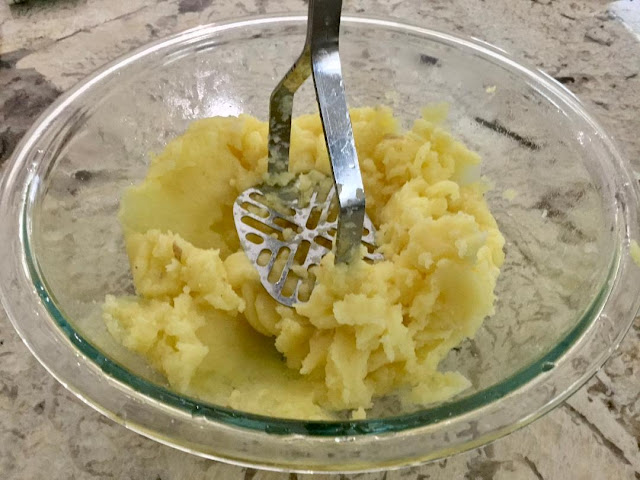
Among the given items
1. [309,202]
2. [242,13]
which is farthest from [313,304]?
[242,13]

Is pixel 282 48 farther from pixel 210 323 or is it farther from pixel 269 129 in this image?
pixel 210 323

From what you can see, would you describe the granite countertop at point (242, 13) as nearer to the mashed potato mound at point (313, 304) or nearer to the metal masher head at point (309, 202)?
the mashed potato mound at point (313, 304)

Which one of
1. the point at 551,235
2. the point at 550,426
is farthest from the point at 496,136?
the point at 550,426

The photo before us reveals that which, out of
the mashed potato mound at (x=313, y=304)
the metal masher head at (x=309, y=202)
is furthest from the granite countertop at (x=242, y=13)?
the metal masher head at (x=309, y=202)

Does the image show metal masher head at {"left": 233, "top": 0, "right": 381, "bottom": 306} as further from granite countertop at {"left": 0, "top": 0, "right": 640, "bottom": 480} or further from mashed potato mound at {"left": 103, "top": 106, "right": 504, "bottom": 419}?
granite countertop at {"left": 0, "top": 0, "right": 640, "bottom": 480}
